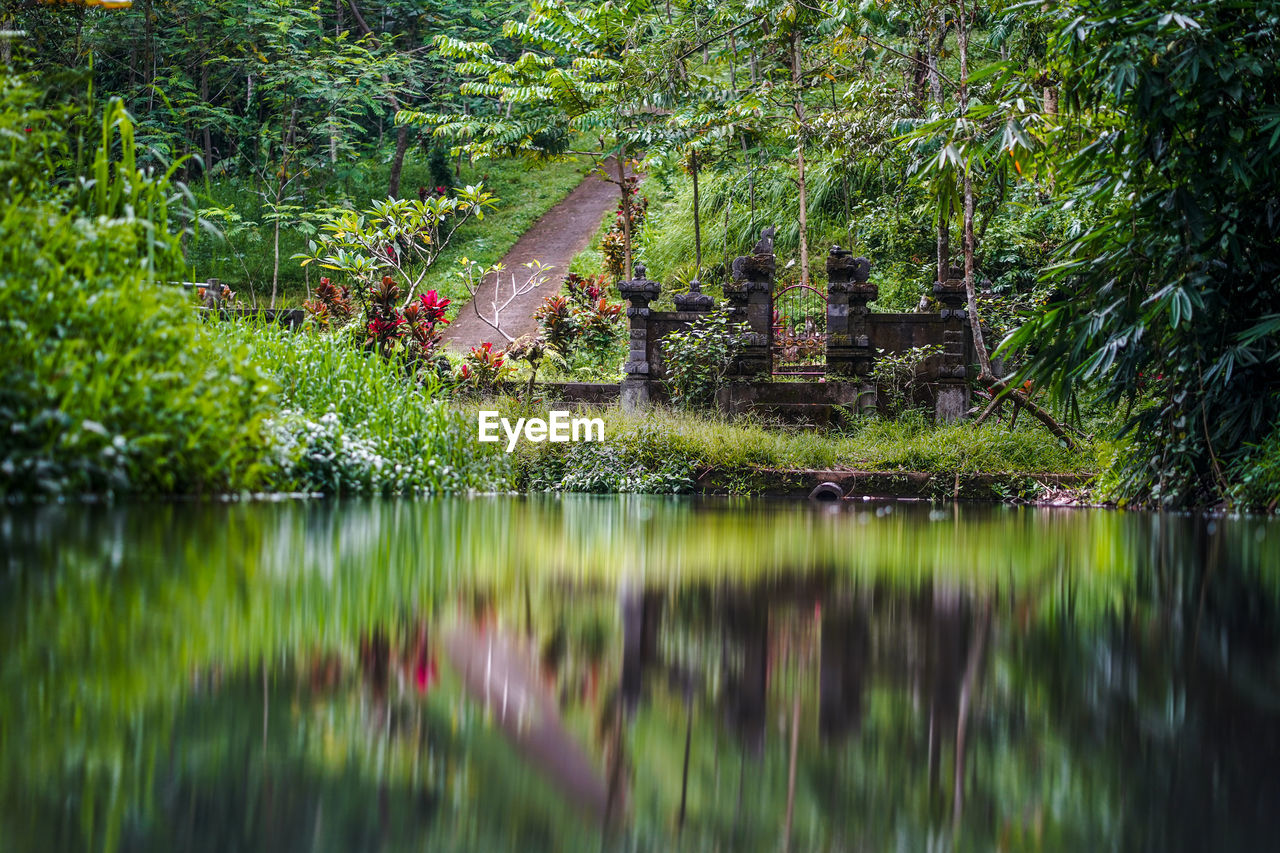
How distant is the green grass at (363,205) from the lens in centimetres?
2195

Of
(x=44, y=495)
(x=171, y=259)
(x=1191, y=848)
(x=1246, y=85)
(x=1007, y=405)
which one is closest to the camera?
(x=1191, y=848)

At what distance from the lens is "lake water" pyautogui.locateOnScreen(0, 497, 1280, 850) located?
712mm

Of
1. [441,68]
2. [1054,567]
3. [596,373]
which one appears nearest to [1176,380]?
[1054,567]

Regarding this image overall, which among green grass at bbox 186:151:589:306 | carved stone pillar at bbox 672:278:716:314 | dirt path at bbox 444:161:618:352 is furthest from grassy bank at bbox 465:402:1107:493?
green grass at bbox 186:151:589:306

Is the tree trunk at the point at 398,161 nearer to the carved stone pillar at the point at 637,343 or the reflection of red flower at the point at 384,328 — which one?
the carved stone pillar at the point at 637,343

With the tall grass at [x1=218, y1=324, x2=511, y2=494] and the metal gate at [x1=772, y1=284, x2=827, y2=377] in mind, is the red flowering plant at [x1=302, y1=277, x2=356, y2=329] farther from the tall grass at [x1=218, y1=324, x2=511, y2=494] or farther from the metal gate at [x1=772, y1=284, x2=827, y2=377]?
the tall grass at [x1=218, y1=324, x2=511, y2=494]

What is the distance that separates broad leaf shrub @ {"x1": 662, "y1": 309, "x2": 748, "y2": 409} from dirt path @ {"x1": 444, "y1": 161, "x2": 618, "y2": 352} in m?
5.52

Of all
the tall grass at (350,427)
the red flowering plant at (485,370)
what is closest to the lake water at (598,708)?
the tall grass at (350,427)

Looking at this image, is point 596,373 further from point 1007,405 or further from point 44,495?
point 44,495

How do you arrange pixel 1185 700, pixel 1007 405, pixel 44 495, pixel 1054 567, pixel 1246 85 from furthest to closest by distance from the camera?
pixel 1007 405 → pixel 1246 85 → pixel 1054 567 → pixel 44 495 → pixel 1185 700

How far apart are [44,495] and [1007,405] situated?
33.6 feet

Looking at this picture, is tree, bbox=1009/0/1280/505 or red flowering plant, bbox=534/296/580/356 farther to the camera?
red flowering plant, bbox=534/296/580/356

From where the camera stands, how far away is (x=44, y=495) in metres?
2.32

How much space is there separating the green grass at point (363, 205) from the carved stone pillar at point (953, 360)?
9.72m
